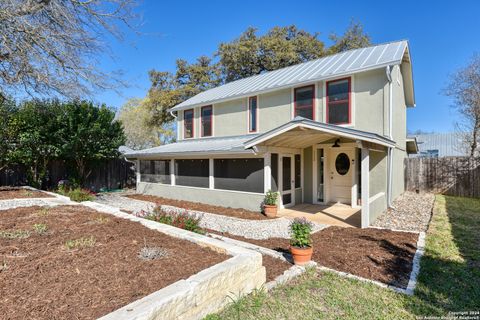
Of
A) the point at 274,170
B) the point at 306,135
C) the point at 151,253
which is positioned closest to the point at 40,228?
the point at 151,253

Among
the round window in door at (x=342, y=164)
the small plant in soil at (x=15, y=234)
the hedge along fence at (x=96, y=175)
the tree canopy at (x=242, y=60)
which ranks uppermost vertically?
the tree canopy at (x=242, y=60)

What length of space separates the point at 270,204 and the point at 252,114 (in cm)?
486

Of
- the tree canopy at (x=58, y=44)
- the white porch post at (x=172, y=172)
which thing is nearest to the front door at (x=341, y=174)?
the white porch post at (x=172, y=172)

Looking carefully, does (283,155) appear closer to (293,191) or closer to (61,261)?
(293,191)

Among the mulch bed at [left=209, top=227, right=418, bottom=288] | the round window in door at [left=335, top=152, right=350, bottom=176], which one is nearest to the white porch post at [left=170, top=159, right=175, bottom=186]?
the mulch bed at [left=209, top=227, right=418, bottom=288]

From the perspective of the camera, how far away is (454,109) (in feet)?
66.5

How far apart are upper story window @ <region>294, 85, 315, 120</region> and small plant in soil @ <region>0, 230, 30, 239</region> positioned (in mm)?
9231

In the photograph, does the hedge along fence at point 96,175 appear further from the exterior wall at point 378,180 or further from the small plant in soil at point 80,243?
the exterior wall at point 378,180

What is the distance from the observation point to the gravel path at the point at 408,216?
7.62 meters

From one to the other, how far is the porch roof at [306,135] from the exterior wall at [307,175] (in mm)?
619

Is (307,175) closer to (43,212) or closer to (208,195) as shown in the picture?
(208,195)

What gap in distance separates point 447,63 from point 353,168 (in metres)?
17.0

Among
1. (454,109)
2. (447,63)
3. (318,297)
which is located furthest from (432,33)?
(318,297)

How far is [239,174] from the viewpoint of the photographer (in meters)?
10.5
